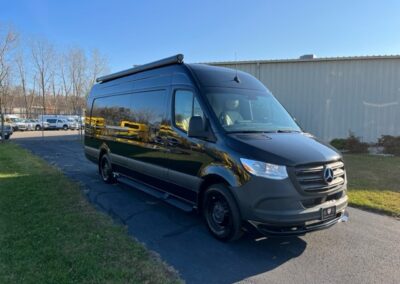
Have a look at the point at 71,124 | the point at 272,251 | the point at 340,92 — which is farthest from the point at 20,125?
the point at 272,251

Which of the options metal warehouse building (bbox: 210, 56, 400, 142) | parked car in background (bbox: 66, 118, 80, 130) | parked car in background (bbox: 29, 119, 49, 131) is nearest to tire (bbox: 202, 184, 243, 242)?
metal warehouse building (bbox: 210, 56, 400, 142)

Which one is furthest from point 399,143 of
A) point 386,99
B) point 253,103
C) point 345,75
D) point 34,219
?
point 34,219

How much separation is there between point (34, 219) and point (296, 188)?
3969 millimetres

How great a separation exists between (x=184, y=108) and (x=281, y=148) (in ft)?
5.90

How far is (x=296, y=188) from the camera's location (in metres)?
3.77

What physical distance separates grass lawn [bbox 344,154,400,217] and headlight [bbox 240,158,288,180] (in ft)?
11.0

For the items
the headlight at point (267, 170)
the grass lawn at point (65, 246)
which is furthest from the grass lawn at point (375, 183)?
the grass lawn at point (65, 246)

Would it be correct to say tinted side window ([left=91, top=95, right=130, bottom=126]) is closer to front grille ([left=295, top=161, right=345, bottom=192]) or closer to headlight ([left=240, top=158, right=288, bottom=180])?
headlight ([left=240, top=158, right=288, bottom=180])

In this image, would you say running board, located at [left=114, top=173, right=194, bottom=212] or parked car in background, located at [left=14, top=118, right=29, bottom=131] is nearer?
running board, located at [left=114, top=173, right=194, bottom=212]

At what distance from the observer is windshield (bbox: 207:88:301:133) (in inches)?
181

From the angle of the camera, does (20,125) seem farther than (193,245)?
Yes

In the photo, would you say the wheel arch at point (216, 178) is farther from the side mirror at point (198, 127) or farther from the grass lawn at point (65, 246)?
the grass lawn at point (65, 246)

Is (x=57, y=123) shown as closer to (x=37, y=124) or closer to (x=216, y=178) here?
(x=37, y=124)

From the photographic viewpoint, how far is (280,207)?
375cm
